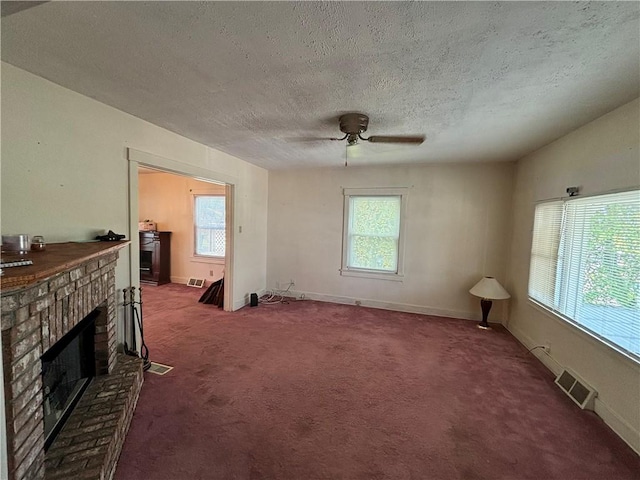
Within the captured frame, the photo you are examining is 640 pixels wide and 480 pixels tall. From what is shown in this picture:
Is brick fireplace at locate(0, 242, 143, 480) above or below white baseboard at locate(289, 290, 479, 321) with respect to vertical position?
above

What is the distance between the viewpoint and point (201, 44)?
148 centimetres

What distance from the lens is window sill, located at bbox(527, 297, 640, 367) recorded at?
6.51 feet

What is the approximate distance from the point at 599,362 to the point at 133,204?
424cm

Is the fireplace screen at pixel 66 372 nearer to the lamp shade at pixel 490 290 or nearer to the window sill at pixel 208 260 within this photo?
the window sill at pixel 208 260

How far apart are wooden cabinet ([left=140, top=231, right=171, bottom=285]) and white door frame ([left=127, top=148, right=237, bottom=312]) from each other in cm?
241

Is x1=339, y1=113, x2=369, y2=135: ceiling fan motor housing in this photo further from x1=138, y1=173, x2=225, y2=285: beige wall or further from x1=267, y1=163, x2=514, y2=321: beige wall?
x1=138, y1=173, x2=225, y2=285: beige wall

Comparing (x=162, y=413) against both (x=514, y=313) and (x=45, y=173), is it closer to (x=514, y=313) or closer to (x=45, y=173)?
(x=45, y=173)

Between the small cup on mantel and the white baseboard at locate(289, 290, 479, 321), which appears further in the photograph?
the white baseboard at locate(289, 290, 479, 321)

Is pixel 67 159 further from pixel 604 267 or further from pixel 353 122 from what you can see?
pixel 604 267

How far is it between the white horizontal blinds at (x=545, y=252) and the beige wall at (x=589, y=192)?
131 millimetres

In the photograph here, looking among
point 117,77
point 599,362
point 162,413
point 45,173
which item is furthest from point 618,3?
point 162,413

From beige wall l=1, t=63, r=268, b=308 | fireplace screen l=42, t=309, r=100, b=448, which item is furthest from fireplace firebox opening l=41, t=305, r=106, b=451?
beige wall l=1, t=63, r=268, b=308

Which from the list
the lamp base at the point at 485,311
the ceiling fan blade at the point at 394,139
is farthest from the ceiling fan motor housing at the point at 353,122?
the lamp base at the point at 485,311

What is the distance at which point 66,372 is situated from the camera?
1.79m
